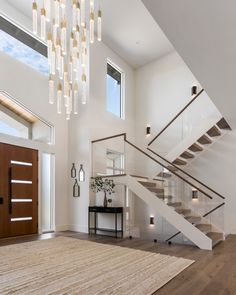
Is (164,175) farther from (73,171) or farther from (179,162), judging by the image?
(73,171)

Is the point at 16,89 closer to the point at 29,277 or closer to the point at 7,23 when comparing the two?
the point at 7,23

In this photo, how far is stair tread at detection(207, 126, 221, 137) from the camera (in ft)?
25.3

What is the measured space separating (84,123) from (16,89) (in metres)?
2.17

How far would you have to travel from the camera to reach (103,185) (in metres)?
7.89

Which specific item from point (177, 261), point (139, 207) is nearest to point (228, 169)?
point (139, 207)

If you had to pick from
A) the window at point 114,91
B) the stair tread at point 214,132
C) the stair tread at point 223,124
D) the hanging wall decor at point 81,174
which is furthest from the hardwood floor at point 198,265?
the window at point 114,91

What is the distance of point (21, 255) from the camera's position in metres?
5.13

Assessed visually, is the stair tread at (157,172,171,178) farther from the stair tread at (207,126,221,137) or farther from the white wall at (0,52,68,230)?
the white wall at (0,52,68,230)

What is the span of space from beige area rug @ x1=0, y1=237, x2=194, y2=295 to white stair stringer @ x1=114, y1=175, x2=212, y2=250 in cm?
122

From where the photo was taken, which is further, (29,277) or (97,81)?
(97,81)

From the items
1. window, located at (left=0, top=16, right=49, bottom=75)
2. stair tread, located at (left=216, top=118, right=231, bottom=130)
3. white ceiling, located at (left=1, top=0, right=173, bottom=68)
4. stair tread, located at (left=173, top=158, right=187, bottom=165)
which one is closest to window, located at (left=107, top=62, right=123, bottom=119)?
white ceiling, located at (left=1, top=0, right=173, bottom=68)

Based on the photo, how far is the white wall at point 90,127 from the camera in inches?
322

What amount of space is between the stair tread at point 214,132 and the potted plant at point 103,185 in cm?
311

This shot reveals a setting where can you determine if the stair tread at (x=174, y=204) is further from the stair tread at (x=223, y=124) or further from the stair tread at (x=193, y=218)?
the stair tread at (x=223, y=124)
